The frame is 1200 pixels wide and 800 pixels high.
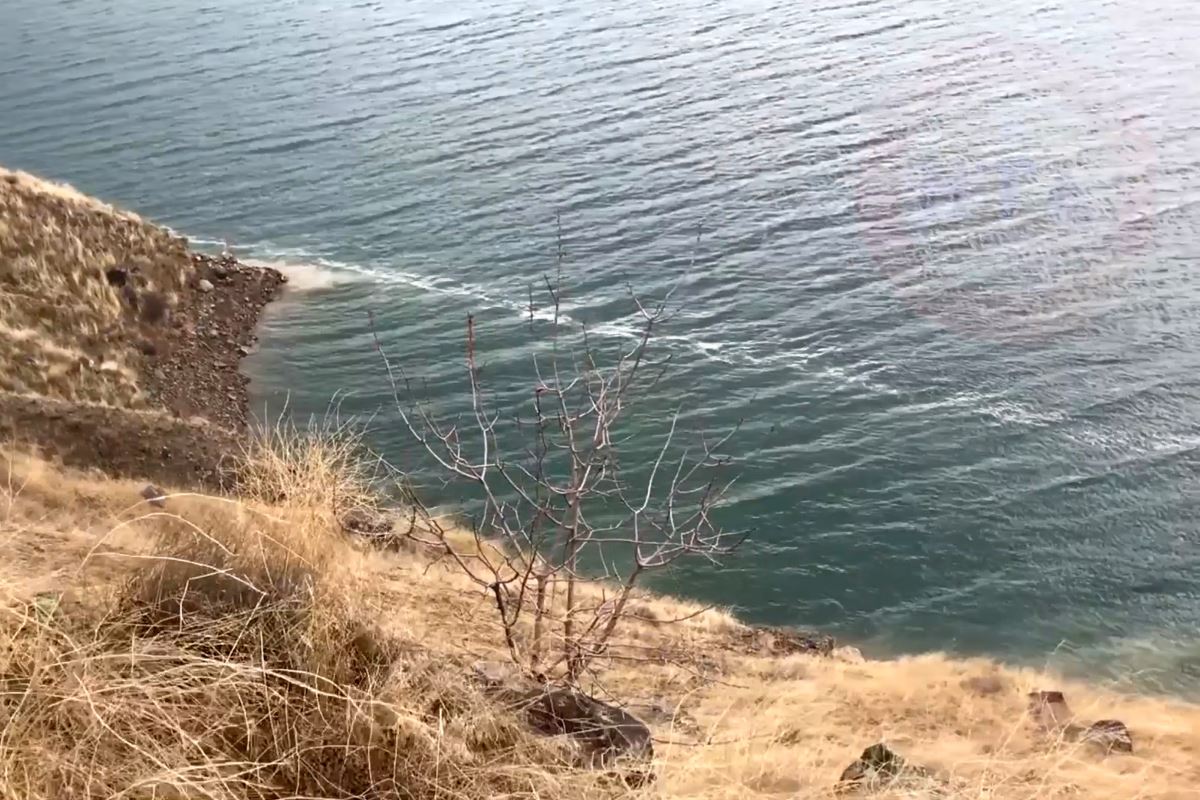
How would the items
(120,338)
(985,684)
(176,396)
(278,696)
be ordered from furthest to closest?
(120,338)
(176,396)
(985,684)
(278,696)

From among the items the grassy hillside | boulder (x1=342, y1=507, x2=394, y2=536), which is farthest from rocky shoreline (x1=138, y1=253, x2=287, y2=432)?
boulder (x1=342, y1=507, x2=394, y2=536)

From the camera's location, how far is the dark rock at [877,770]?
6.86m

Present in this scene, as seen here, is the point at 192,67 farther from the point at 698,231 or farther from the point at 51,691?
the point at 51,691

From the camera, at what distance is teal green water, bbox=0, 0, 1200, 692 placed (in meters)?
15.5

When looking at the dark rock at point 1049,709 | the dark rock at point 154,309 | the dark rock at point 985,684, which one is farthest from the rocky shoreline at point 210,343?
the dark rock at point 1049,709

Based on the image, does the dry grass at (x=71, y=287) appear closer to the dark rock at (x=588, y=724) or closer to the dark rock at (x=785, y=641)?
the dark rock at (x=785, y=641)

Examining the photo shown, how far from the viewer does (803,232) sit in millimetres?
24031

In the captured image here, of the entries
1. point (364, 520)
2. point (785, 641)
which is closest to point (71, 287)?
point (364, 520)

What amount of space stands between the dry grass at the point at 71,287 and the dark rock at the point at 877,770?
14428mm

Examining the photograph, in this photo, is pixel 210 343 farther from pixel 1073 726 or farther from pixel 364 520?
pixel 1073 726

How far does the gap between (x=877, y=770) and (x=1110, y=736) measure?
4.73 m

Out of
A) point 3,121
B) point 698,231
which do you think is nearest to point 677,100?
point 698,231

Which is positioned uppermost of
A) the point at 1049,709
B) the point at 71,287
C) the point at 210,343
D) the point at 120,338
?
the point at 71,287

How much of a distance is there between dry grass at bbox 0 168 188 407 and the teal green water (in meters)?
2.54
